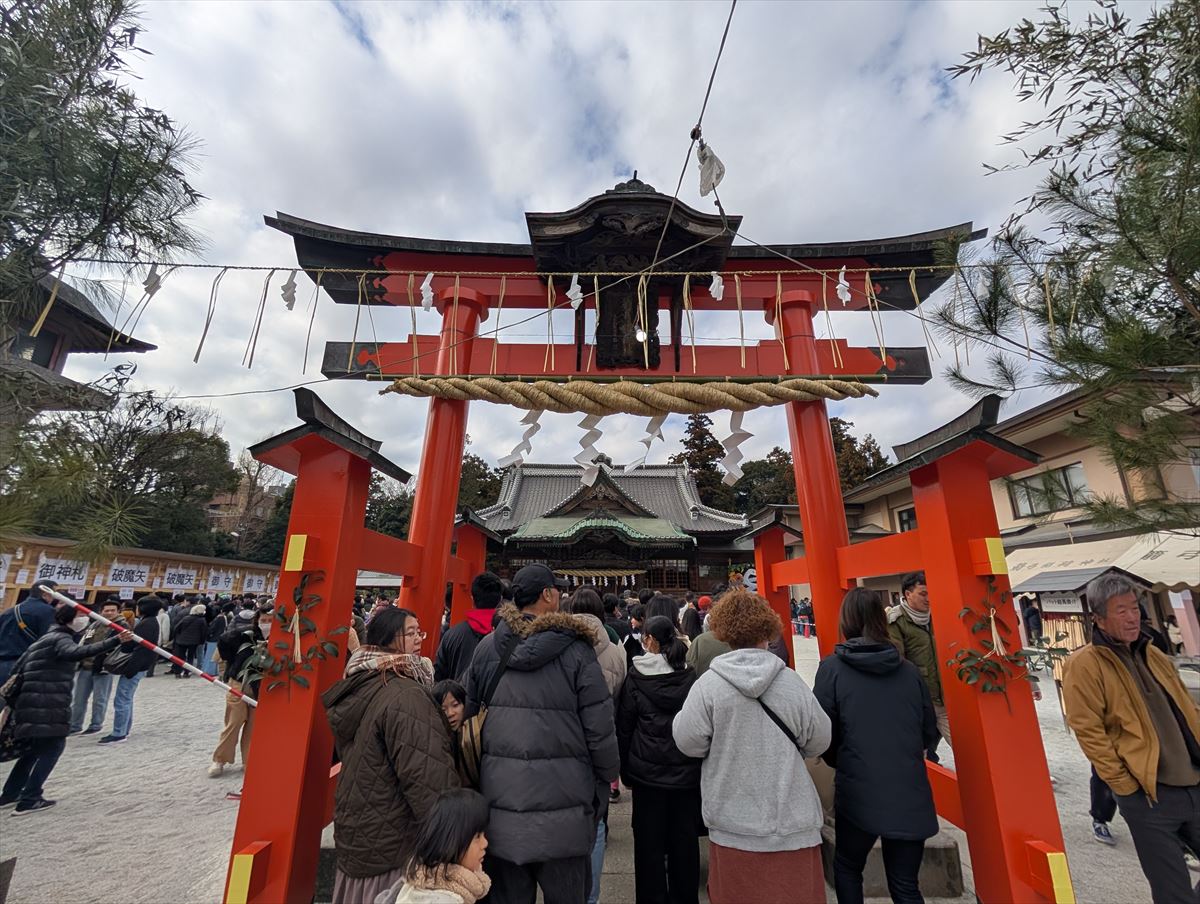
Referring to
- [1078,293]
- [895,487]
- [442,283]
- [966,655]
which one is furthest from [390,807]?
[895,487]

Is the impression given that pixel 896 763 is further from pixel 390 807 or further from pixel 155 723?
pixel 155 723

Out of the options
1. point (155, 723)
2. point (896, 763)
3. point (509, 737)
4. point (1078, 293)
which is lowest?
point (155, 723)

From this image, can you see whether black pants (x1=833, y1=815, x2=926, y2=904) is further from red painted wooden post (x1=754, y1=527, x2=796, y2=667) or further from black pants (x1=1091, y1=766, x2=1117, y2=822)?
red painted wooden post (x1=754, y1=527, x2=796, y2=667)

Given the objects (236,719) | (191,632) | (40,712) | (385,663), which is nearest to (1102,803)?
(385,663)

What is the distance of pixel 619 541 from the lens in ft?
57.7

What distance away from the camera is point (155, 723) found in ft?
25.2

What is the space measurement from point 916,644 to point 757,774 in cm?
218

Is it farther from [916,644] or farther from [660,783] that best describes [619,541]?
[660,783]

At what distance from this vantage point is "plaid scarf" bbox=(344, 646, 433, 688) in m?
2.25

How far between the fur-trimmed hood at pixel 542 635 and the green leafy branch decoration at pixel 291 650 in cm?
118

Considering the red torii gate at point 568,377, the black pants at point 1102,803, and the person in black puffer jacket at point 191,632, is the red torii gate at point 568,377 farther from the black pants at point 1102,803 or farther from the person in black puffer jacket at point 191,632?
the person in black puffer jacket at point 191,632

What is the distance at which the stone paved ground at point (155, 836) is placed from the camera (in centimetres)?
321

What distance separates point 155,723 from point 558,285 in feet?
28.3

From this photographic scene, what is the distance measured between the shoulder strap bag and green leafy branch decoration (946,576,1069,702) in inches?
93.7
